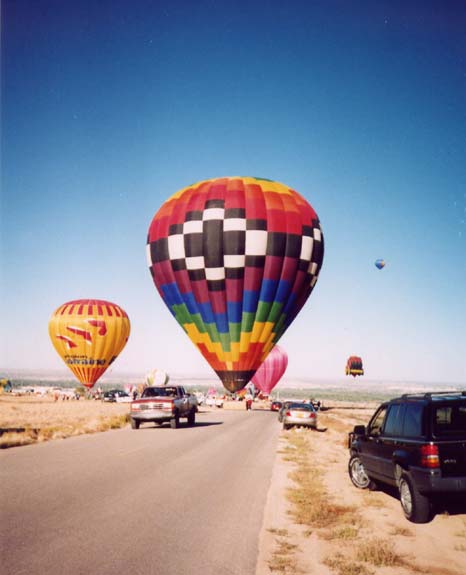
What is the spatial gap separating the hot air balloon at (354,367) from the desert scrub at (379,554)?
276 ft

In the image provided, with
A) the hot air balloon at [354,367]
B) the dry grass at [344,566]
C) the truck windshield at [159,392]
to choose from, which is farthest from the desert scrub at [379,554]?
the hot air balloon at [354,367]

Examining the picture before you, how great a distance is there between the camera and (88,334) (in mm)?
59062

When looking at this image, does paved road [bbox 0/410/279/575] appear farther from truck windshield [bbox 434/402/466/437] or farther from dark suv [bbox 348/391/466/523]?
truck windshield [bbox 434/402/466/437]

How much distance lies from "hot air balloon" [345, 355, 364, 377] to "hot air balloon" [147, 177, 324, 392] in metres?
59.5

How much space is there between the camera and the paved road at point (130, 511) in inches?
227

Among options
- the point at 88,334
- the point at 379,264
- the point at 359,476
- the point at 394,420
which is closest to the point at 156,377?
the point at 88,334

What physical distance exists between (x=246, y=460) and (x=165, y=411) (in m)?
9.57

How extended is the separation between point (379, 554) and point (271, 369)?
75379 mm

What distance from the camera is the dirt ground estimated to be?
19.1 feet

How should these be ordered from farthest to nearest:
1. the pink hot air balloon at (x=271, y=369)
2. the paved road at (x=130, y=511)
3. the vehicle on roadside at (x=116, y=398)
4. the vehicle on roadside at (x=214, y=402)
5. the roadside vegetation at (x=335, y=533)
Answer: the pink hot air balloon at (x=271, y=369), the vehicle on roadside at (x=116, y=398), the vehicle on roadside at (x=214, y=402), the roadside vegetation at (x=335, y=533), the paved road at (x=130, y=511)

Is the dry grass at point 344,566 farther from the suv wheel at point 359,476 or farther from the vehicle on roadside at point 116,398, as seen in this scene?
the vehicle on roadside at point 116,398

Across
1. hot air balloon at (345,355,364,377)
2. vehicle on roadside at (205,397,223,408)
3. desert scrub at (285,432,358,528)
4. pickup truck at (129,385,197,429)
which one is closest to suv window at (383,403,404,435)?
desert scrub at (285,432,358,528)

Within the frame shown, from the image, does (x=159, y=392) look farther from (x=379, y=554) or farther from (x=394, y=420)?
(x=379, y=554)

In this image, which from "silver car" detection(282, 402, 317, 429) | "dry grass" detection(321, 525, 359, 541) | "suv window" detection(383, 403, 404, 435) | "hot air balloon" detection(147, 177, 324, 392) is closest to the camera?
"dry grass" detection(321, 525, 359, 541)
